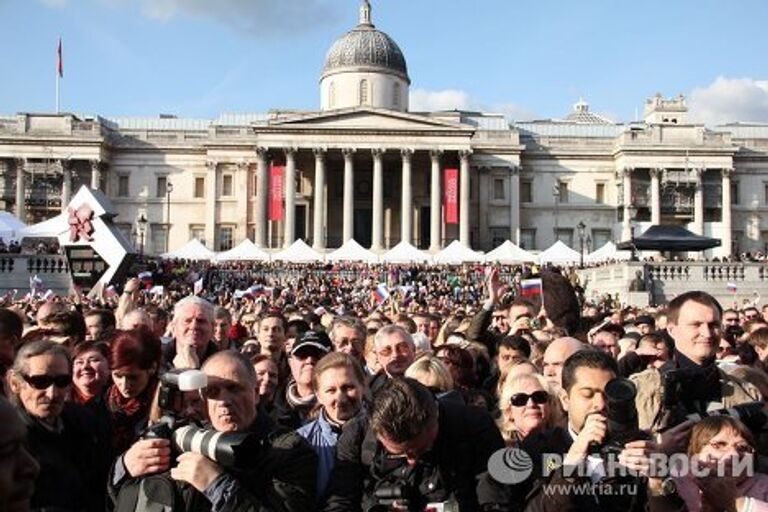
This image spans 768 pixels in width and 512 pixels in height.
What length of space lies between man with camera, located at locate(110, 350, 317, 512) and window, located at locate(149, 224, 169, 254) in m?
63.3

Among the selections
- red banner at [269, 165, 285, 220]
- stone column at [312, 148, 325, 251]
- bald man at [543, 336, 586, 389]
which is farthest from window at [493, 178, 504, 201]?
bald man at [543, 336, 586, 389]

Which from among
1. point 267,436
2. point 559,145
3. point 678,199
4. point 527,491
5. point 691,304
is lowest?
point 527,491

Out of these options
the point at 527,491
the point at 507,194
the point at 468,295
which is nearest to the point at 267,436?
the point at 527,491

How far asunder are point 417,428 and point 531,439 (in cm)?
78

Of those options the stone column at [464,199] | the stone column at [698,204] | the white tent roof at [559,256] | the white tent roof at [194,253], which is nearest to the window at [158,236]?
the white tent roof at [194,253]

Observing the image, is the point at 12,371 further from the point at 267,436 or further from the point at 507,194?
the point at 507,194

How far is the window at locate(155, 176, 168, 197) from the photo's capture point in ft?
216

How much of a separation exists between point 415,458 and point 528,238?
2497 inches

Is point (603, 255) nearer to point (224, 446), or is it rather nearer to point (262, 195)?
point (262, 195)

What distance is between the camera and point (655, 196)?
64.2m

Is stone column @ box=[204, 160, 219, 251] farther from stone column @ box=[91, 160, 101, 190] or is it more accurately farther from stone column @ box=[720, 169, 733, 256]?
stone column @ box=[720, 169, 733, 256]

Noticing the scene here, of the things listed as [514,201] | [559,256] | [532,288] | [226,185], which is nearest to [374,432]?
[532,288]

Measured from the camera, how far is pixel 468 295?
38094mm

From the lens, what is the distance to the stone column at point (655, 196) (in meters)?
64.2
